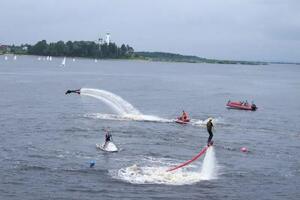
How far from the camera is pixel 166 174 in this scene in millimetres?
47875

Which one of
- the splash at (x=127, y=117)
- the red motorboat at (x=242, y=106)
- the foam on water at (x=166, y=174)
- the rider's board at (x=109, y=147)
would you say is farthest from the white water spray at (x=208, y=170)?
the red motorboat at (x=242, y=106)

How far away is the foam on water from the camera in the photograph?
152 feet

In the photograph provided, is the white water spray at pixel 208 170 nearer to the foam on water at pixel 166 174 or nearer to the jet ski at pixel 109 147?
the foam on water at pixel 166 174

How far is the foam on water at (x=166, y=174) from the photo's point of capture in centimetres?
4641

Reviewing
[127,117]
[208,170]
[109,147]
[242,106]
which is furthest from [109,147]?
[242,106]

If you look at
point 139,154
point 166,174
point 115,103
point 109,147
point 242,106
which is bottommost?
point 139,154

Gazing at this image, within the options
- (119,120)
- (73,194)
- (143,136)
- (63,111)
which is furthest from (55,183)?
(63,111)

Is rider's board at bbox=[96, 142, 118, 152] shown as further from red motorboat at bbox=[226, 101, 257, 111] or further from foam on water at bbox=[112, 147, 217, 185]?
red motorboat at bbox=[226, 101, 257, 111]

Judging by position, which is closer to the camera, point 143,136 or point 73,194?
point 73,194

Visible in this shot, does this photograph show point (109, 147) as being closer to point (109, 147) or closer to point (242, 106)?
point (109, 147)

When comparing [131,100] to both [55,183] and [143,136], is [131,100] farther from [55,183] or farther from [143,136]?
[55,183]

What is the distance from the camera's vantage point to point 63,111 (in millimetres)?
92812

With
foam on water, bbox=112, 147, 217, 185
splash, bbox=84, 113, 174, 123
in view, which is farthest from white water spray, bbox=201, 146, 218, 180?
splash, bbox=84, 113, 174, 123

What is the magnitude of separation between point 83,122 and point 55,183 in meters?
33.2
